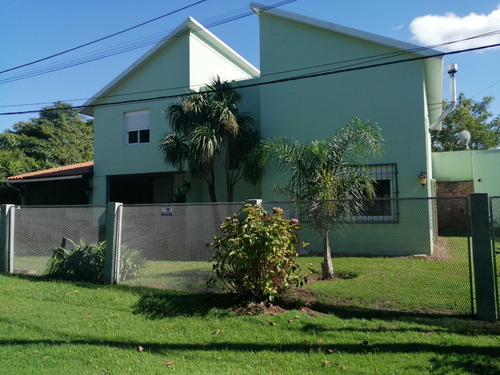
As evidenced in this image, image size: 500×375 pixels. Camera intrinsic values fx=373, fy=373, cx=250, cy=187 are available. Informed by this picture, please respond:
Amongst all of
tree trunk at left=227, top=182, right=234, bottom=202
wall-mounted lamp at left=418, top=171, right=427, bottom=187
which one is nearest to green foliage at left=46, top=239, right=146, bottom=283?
tree trunk at left=227, top=182, right=234, bottom=202

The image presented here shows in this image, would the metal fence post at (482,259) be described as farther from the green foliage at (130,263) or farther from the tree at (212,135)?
the tree at (212,135)

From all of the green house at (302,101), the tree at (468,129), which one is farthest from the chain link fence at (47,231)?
the tree at (468,129)

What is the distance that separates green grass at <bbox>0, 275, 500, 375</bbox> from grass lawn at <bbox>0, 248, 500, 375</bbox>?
0.01 m

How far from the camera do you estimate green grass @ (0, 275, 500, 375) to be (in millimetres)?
3863

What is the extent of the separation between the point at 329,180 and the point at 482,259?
295cm

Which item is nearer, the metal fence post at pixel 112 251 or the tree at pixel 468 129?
the metal fence post at pixel 112 251

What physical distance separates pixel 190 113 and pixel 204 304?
24.2ft

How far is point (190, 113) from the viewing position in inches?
464

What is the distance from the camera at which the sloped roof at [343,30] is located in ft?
33.2

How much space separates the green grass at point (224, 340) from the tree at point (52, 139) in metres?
24.4

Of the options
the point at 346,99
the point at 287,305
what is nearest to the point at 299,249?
the point at 287,305

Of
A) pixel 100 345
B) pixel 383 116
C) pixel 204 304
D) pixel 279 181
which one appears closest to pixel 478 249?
pixel 204 304

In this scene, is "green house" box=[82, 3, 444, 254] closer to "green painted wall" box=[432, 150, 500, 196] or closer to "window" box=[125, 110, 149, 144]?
"window" box=[125, 110, 149, 144]

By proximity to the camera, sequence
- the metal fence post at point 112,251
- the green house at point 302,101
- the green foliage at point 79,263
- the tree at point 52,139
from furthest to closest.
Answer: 1. the tree at point 52,139
2. the green house at point 302,101
3. the green foliage at point 79,263
4. the metal fence post at point 112,251
